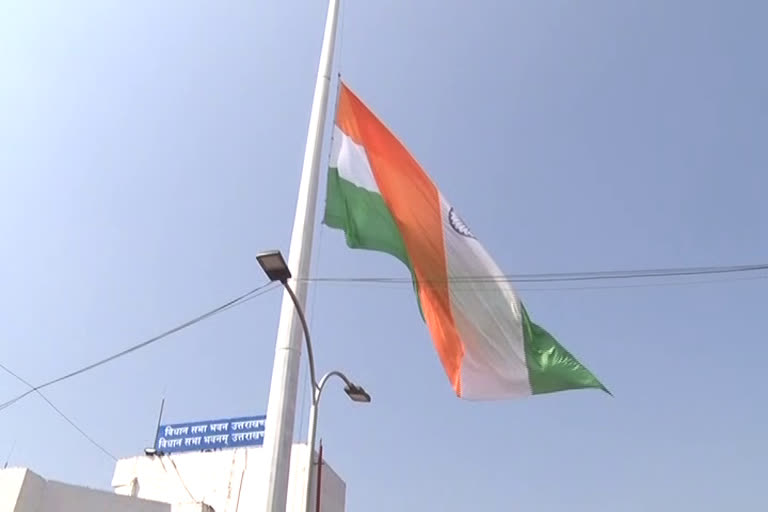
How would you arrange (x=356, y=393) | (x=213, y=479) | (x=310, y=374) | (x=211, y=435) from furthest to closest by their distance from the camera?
1. (x=211, y=435)
2. (x=213, y=479)
3. (x=356, y=393)
4. (x=310, y=374)

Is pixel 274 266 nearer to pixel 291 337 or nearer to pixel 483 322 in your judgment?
pixel 291 337

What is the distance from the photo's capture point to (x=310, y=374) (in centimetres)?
1113

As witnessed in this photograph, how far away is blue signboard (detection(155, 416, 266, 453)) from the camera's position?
30.9 meters

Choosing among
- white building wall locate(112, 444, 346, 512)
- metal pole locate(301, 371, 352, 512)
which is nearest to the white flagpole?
metal pole locate(301, 371, 352, 512)

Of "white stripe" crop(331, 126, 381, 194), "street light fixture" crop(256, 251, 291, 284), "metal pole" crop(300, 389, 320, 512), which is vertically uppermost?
"white stripe" crop(331, 126, 381, 194)

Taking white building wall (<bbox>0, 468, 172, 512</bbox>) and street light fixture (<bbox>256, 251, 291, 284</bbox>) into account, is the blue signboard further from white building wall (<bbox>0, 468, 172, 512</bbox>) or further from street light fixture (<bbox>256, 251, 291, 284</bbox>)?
street light fixture (<bbox>256, 251, 291, 284</bbox>)

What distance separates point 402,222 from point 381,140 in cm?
157

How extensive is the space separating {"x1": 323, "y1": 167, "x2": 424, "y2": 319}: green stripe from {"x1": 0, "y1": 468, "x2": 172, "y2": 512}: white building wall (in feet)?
45.4

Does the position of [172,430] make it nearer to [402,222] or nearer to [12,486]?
[12,486]

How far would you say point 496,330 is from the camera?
1164 cm

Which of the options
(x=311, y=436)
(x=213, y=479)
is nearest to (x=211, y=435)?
(x=213, y=479)

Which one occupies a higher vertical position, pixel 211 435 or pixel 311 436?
pixel 211 435

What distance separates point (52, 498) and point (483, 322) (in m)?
15.1

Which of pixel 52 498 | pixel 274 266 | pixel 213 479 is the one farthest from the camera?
pixel 213 479
